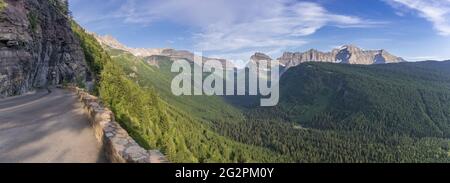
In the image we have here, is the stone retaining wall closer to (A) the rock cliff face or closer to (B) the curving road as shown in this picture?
(B) the curving road

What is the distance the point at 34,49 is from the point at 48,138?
4076 cm

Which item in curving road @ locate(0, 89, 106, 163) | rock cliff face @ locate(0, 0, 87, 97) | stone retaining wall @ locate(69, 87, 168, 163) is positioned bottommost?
curving road @ locate(0, 89, 106, 163)

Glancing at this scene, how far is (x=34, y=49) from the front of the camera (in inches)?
2174

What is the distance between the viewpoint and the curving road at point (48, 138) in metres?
16.0

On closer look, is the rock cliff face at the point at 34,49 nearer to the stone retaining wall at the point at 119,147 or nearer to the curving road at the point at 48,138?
the curving road at the point at 48,138

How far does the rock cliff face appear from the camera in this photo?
4522cm

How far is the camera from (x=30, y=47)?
173 ft

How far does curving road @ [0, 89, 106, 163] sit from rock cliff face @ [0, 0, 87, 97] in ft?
62.6

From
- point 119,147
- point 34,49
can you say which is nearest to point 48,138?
point 119,147

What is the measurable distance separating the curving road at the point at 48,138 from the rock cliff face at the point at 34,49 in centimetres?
1907

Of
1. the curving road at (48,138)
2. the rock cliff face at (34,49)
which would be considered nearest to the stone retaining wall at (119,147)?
the curving road at (48,138)

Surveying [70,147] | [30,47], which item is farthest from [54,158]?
[30,47]

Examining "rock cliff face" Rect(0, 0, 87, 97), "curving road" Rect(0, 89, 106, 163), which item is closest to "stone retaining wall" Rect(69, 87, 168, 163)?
"curving road" Rect(0, 89, 106, 163)

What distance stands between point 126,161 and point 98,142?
611 cm
